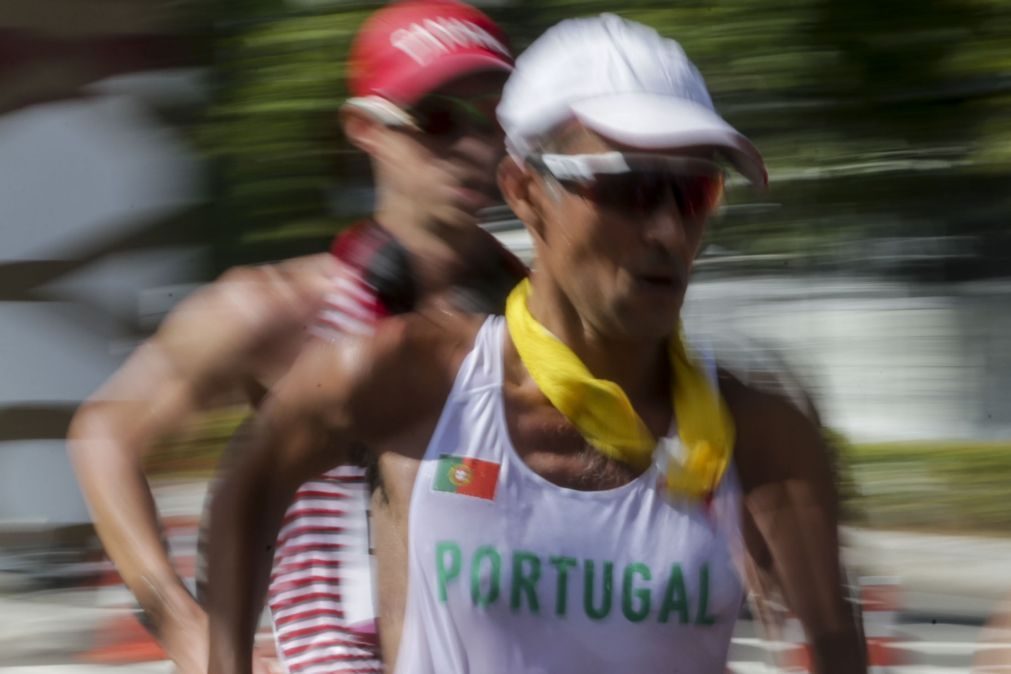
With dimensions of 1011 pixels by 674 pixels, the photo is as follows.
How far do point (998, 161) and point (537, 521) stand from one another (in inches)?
117

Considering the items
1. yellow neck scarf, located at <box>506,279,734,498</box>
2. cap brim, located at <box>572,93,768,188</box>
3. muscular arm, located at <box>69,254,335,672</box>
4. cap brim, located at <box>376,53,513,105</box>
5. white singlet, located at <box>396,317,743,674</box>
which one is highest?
cap brim, located at <box>572,93,768,188</box>

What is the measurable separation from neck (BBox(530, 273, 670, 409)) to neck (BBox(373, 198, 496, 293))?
619mm

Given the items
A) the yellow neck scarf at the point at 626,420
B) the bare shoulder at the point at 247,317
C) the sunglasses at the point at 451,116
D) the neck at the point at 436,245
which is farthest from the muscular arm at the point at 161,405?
the yellow neck scarf at the point at 626,420

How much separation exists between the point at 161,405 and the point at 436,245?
60 cm

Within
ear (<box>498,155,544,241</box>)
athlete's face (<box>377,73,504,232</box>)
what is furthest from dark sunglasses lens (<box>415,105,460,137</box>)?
ear (<box>498,155,544,241</box>)

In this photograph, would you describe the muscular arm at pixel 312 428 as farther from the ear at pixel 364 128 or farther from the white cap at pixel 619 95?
the ear at pixel 364 128

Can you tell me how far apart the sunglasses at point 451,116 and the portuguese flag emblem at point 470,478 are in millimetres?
976

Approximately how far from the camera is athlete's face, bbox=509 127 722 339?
1.75 metres

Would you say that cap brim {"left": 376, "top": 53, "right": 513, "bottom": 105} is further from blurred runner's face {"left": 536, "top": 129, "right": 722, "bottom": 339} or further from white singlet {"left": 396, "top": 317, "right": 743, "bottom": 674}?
white singlet {"left": 396, "top": 317, "right": 743, "bottom": 674}

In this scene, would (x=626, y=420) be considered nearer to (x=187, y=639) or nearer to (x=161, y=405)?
(x=187, y=639)

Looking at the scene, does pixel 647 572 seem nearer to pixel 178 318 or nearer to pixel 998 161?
pixel 178 318

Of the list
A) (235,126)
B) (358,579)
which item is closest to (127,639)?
(235,126)

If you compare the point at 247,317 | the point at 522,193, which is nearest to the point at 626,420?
the point at 522,193

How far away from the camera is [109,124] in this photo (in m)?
5.11
